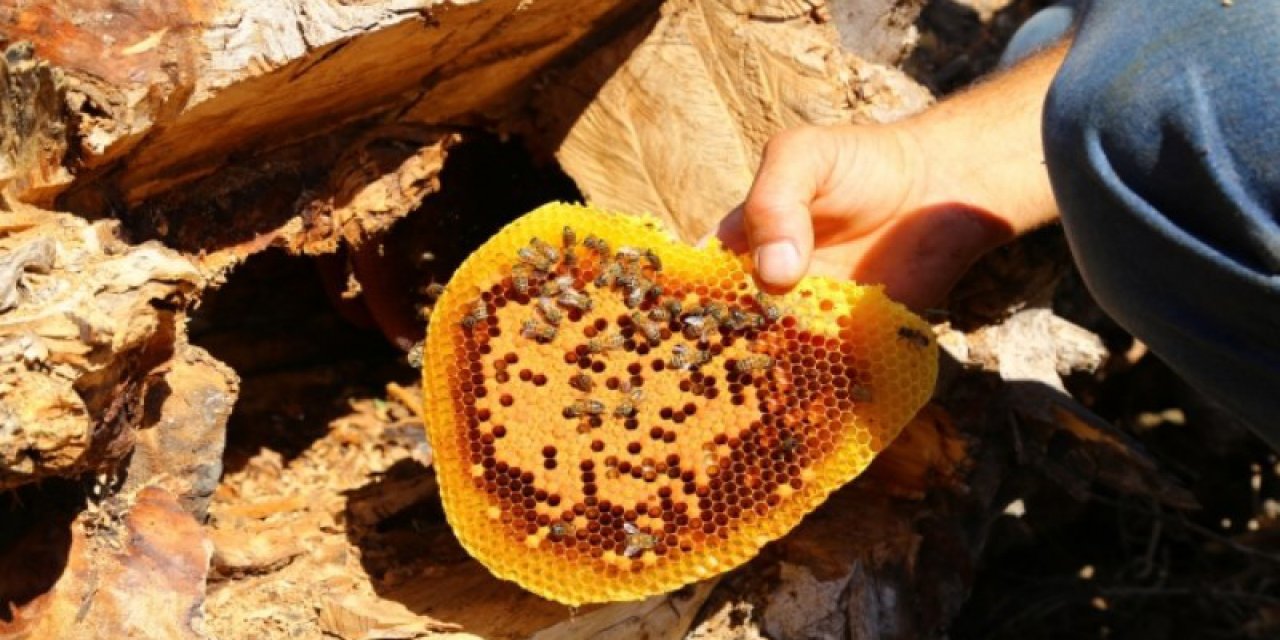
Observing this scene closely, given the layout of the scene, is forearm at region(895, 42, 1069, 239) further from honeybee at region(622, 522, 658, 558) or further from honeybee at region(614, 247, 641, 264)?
honeybee at region(622, 522, 658, 558)

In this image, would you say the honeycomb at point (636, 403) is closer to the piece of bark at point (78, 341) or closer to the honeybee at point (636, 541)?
the honeybee at point (636, 541)

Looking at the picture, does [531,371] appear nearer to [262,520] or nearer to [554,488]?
[554,488]

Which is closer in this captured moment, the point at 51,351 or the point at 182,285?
the point at 51,351

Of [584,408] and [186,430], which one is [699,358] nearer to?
[584,408]

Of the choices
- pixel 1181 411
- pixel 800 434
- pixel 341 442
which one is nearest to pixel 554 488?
pixel 800 434

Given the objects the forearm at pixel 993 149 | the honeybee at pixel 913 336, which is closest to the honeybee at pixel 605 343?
the honeybee at pixel 913 336

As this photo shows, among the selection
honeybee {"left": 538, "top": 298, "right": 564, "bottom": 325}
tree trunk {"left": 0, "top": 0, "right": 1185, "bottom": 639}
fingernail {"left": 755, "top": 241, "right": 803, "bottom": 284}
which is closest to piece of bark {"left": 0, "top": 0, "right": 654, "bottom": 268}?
tree trunk {"left": 0, "top": 0, "right": 1185, "bottom": 639}
